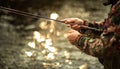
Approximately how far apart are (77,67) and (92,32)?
6.48 feet

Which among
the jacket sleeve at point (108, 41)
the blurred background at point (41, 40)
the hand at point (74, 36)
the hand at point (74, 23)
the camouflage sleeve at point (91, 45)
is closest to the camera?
the jacket sleeve at point (108, 41)

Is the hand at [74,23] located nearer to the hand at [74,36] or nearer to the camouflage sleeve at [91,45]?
the hand at [74,36]

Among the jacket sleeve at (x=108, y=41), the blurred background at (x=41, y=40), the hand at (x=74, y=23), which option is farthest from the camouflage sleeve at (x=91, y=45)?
the blurred background at (x=41, y=40)

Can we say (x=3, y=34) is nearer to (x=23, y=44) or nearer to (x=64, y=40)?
(x=23, y=44)

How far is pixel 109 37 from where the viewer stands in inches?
130

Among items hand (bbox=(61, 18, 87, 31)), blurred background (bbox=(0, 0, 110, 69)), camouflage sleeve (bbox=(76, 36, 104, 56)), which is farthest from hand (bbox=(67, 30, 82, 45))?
blurred background (bbox=(0, 0, 110, 69))

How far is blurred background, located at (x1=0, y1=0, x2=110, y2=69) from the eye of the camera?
614cm

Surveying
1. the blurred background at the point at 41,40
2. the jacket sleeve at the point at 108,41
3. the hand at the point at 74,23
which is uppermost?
the blurred background at the point at 41,40

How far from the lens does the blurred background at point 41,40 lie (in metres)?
6.14

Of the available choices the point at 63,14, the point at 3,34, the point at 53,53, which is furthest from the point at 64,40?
the point at 63,14

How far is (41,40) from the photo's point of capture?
283 inches

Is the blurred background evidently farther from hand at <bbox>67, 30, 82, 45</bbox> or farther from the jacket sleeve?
the jacket sleeve

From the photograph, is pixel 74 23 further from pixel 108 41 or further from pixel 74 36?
pixel 108 41

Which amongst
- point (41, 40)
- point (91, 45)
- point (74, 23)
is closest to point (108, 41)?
point (91, 45)
